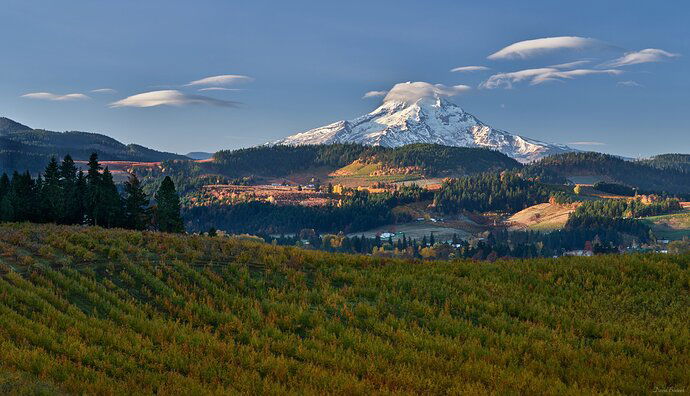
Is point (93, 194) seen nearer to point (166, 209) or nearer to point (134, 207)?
point (134, 207)

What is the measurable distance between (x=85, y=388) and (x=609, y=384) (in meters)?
12.2

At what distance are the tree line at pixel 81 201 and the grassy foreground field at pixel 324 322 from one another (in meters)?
47.7

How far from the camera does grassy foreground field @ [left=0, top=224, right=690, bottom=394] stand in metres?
11.7

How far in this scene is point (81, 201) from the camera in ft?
233

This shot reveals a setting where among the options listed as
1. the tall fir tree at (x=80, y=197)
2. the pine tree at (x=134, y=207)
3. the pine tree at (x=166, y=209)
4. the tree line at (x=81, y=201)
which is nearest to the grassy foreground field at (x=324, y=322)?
the pine tree at (x=166, y=209)

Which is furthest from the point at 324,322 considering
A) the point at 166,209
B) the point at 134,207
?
the point at 134,207

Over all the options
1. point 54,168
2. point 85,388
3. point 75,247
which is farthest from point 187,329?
point 54,168

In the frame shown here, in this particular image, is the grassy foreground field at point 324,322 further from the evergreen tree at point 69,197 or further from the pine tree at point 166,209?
the evergreen tree at point 69,197

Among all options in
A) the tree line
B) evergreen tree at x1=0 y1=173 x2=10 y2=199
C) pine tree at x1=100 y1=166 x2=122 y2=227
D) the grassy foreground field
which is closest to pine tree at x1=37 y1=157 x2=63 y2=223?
the tree line

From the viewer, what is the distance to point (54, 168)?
6888cm

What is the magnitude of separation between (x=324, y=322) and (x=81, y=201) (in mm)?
66782

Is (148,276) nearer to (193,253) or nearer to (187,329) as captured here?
(193,253)

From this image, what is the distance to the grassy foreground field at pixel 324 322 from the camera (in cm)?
1170

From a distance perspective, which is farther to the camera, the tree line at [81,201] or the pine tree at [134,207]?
the pine tree at [134,207]
